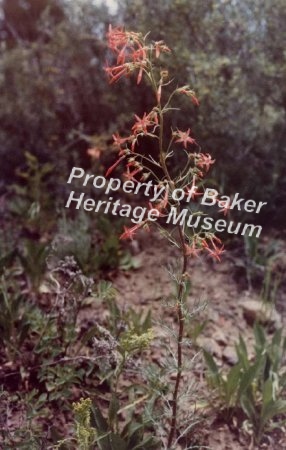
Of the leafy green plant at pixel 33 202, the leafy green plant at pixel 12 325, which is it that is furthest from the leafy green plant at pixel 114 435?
the leafy green plant at pixel 33 202

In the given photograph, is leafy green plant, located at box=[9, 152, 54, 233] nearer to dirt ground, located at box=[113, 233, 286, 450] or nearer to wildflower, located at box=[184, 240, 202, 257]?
dirt ground, located at box=[113, 233, 286, 450]

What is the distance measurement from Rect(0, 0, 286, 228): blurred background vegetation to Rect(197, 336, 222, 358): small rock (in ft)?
3.91

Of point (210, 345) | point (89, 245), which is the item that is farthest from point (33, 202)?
point (210, 345)

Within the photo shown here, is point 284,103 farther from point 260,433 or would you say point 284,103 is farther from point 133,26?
point 260,433

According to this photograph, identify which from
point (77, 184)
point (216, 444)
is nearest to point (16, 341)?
point (216, 444)

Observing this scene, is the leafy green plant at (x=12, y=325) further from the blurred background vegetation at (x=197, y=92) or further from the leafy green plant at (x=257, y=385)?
the blurred background vegetation at (x=197, y=92)

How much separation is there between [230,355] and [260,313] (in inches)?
15.3

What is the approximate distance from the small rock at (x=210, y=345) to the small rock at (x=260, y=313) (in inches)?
13.0

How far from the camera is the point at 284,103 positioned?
401 cm

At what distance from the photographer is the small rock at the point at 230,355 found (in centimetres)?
281

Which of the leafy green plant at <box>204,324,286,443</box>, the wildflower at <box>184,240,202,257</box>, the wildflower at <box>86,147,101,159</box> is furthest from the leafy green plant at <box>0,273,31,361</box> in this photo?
the wildflower at <box>86,147,101,159</box>

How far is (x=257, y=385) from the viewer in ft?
8.27

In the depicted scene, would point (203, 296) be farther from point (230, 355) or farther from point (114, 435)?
point (114, 435)

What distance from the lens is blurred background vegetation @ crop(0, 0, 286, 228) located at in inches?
154
